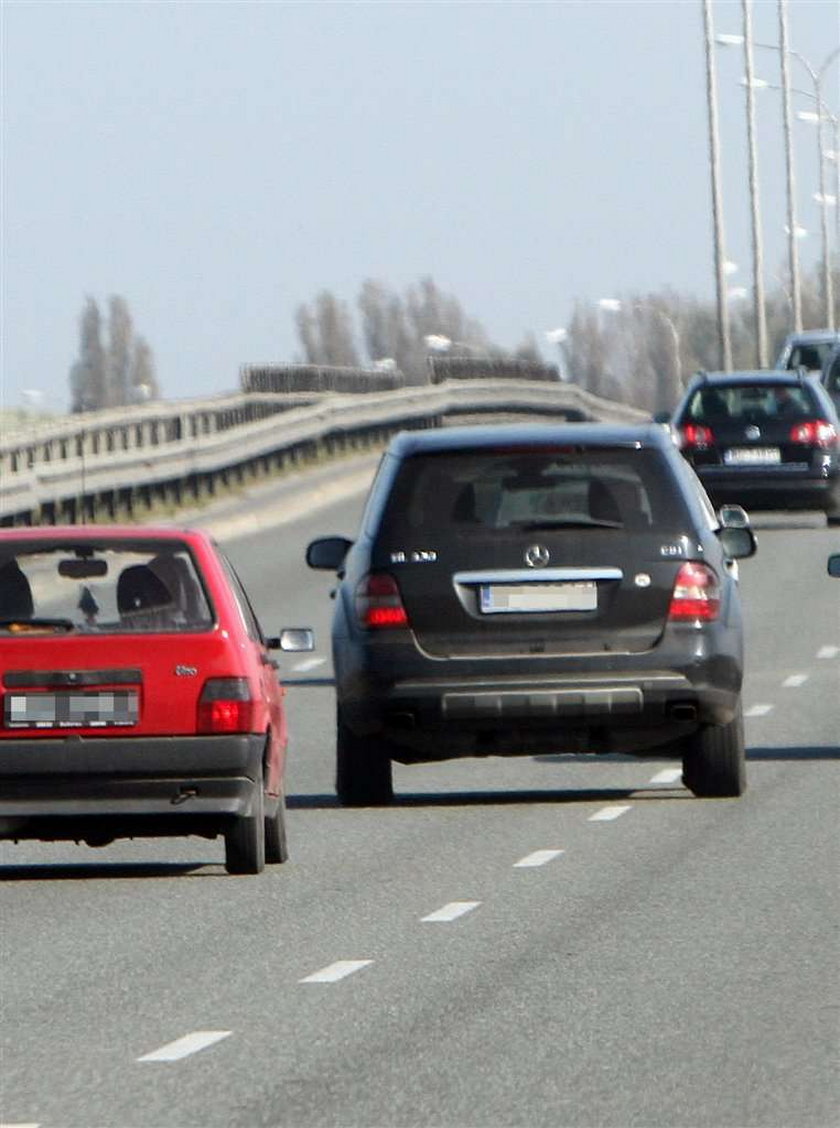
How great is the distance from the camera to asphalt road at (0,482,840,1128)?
26.6ft

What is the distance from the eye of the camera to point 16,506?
1321 inches

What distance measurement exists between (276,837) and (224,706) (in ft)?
3.66

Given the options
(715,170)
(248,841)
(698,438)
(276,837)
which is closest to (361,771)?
(276,837)

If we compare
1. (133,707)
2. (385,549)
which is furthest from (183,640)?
(385,549)

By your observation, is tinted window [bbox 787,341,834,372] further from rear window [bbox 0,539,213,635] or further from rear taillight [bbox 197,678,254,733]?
rear taillight [bbox 197,678,254,733]

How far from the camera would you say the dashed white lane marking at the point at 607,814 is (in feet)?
51.6

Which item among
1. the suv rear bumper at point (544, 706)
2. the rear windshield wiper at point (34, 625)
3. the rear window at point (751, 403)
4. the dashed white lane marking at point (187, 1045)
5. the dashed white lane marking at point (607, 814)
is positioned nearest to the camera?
the dashed white lane marking at point (187, 1045)

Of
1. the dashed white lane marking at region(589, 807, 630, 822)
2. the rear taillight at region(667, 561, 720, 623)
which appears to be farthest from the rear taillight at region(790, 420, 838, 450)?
the rear taillight at region(667, 561, 720, 623)

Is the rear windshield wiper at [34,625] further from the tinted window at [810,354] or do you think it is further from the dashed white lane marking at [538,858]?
the tinted window at [810,354]

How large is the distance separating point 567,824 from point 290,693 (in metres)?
9.17

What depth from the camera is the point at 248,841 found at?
526 inches

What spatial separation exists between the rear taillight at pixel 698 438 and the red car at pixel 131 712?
23078 mm

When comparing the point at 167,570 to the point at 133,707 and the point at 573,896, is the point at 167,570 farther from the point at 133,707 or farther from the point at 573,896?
the point at 573,896

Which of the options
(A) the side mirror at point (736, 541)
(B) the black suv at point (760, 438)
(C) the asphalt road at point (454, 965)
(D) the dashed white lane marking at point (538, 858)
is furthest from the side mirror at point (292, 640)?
(B) the black suv at point (760, 438)
